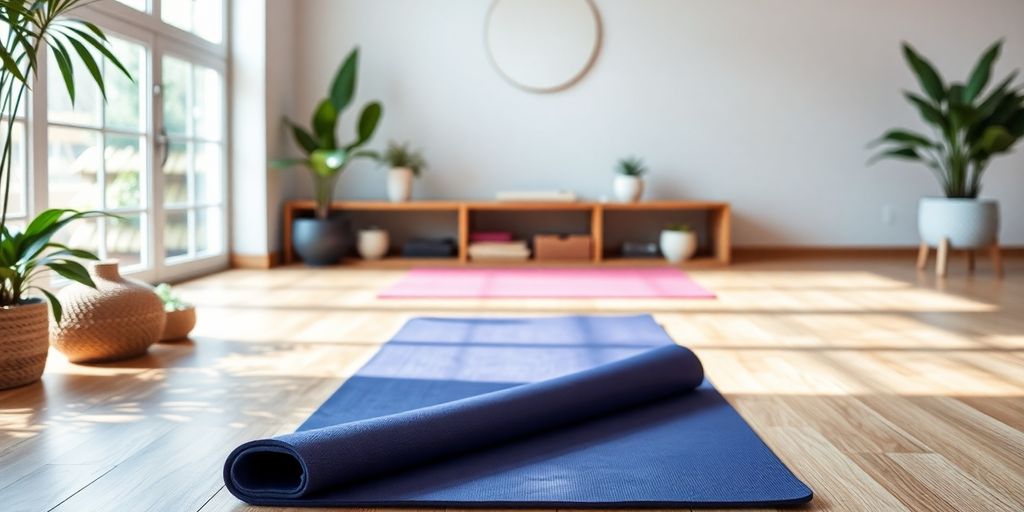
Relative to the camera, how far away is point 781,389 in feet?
7.66

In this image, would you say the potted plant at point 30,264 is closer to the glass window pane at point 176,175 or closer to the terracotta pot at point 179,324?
the terracotta pot at point 179,324

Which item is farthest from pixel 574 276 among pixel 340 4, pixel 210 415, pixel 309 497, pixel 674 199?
pixel 309 497

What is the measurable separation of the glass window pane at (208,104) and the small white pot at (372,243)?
990mm

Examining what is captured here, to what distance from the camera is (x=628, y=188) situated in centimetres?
556

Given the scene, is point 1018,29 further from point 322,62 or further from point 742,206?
point 322,62

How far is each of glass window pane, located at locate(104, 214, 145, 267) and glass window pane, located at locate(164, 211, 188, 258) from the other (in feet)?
0.70

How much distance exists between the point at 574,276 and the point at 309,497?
3.43 m

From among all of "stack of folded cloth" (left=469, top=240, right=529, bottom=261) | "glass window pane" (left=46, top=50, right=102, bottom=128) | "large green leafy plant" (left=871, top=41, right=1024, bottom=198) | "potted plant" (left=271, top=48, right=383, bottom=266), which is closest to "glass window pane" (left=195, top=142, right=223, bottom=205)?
"potted plant" (left=271, top=48, right=383, bottom=266)

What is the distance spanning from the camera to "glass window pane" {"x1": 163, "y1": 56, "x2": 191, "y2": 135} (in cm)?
445

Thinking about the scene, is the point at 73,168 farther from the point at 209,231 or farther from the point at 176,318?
the point at 209,231

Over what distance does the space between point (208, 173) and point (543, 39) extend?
6.96 ft

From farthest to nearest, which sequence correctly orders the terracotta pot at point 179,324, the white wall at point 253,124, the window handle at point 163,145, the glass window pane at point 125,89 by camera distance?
the white wall at point 253,124
the window handle at point 163,145
the glass window pane at point 125,89
the terracotta pot at point 179,324

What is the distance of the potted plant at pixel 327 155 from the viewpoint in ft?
17.3

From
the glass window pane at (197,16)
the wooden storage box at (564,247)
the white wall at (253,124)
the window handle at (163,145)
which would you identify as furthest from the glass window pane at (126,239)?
the wooden storage box at (564,247)
